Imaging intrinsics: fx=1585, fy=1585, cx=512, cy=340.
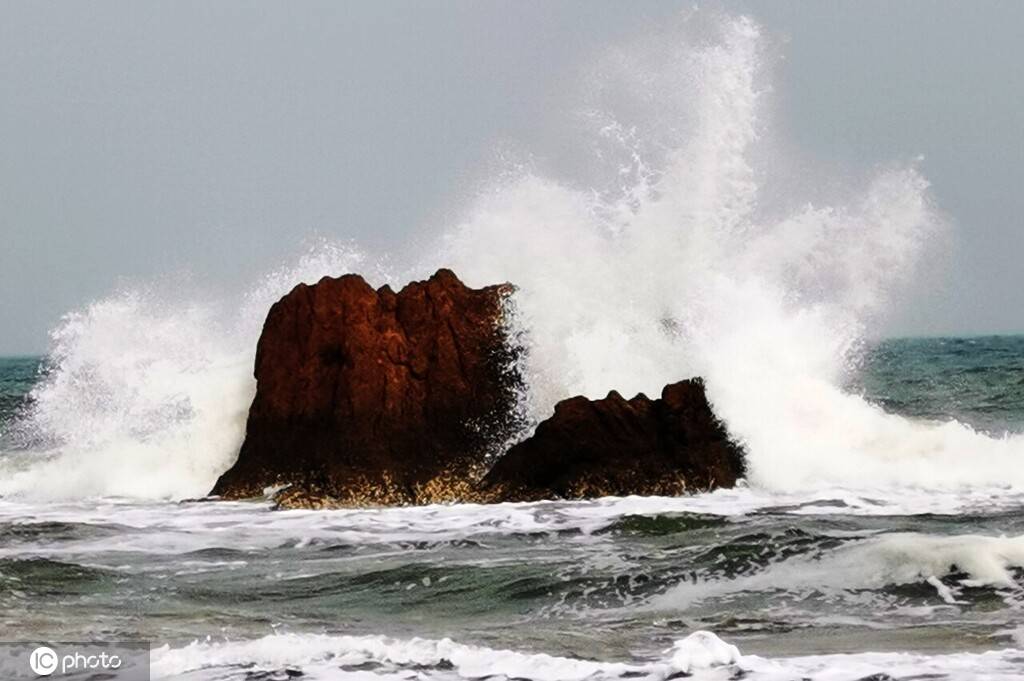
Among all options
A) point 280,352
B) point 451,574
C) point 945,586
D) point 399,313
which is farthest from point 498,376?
point 945,586

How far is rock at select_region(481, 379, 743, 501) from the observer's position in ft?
44.9

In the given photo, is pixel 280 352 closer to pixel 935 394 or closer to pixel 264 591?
pixel 264 591

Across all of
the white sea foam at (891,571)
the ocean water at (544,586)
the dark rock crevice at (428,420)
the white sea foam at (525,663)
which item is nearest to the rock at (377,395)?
the dark rock crevice at (428,420)

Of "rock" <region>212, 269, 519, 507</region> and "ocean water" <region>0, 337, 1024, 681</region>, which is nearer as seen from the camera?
"ocean water" <region>0, 337, 1024, 681</region>

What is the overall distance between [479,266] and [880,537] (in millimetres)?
7727

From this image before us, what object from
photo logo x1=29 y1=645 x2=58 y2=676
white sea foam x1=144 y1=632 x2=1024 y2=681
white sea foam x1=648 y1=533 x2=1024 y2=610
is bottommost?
white sea foam x1=144 y1=632 x2=1024 y2=681

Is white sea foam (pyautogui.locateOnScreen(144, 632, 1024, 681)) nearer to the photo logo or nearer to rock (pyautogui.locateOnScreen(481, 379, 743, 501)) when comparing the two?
the photo logo

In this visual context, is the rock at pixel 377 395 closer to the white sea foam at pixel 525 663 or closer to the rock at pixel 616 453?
the rock at pixel 616 453

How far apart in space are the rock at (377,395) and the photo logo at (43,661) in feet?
19.1

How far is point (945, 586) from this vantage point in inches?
372

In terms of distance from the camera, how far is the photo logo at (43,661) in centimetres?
769

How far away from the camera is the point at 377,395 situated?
14508mm

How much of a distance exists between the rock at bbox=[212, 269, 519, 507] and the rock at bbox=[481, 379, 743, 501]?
61 cm

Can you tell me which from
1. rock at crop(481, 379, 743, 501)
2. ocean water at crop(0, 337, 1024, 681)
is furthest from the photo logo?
rock at crop(481, 379, 743, 501)
